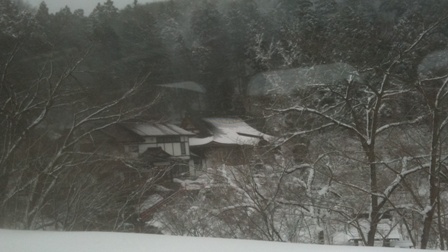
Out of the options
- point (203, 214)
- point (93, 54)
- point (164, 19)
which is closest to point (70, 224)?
point (203, 214)

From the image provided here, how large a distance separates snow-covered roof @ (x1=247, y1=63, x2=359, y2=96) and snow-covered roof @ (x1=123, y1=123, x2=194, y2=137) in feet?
1.84

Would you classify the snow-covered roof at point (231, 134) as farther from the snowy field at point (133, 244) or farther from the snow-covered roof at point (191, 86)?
the snowy field at point (133, 244)

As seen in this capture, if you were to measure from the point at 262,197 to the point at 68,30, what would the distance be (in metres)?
2.00

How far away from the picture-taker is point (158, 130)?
10.4ft

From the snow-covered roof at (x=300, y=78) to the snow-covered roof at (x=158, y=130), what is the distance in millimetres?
562

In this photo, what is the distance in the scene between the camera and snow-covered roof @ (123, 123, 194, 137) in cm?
311

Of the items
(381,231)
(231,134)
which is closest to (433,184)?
(381,231)

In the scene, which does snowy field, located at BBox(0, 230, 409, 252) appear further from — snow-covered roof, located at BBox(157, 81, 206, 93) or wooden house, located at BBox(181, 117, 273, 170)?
snow-covered roof, located at BBox(157, 81, 206, 93)

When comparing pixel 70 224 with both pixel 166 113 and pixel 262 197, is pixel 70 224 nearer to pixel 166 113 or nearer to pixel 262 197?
pixel 166 113

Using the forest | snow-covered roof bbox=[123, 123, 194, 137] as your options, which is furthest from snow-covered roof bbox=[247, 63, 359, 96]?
snow-covered roof bbox=[123, 123, 194, 137]

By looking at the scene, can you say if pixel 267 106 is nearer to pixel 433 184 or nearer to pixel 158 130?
pixel 158 130

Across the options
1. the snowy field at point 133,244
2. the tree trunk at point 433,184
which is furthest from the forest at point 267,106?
the snowy field at point 133,244

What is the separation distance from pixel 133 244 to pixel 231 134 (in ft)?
3.78

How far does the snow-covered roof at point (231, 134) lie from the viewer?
10.0 feet
